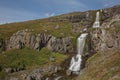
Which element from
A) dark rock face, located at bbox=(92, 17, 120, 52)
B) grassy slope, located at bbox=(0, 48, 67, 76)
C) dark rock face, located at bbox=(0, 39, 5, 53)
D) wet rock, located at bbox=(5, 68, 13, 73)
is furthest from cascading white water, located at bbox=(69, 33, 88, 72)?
dark rock face, located at bbox=(0, 39, 5, 53)

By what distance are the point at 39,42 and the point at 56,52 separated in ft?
36.6

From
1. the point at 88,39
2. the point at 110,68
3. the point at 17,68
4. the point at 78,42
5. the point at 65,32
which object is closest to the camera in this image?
the point at 110,68

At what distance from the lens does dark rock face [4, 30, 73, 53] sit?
142 metres

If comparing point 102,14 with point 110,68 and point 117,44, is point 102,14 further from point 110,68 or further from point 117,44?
point 110,68

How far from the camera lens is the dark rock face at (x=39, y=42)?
142m

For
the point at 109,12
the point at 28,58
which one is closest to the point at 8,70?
the point at 28,58

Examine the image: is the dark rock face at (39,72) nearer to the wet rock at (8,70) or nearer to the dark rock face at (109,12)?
the wet rock at (8,70)

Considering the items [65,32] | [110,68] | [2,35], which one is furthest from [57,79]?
[2,35]

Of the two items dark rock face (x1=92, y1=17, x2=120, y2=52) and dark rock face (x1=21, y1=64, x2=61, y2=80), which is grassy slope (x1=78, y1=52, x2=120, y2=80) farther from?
dark rock face (x1=21, y1=64, x2=61, y2=80)

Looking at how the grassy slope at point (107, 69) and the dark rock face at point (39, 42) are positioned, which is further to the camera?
the dark rock face at point (39, 42)

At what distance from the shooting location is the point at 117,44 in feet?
342

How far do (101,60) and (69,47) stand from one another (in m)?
56.9

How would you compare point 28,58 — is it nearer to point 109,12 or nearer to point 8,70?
point 8,70

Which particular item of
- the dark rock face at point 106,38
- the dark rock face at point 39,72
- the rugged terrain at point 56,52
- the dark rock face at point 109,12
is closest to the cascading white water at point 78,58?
the rugged terrain at point 56,52
